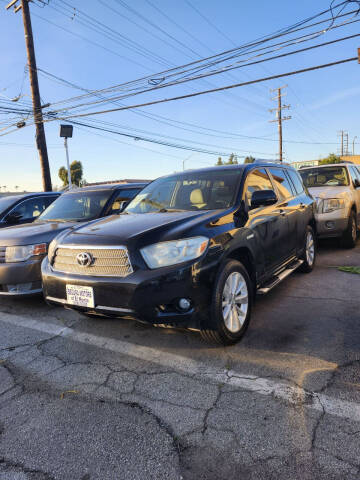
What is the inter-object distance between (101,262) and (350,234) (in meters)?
6.18

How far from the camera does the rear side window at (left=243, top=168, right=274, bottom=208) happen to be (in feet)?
12.4

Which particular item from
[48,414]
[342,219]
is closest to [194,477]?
[48,414]

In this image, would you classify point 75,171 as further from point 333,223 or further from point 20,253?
point 20,253

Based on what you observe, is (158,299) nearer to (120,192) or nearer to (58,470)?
(58,470)

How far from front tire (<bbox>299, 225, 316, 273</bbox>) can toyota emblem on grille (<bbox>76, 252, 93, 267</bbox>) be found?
3645mm

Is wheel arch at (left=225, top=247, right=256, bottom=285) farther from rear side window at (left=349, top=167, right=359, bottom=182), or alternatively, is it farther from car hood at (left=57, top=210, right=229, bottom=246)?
rear side window at (left=349, top=167, right=359, bottom=182)

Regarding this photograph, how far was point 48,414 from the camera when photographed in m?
2.29

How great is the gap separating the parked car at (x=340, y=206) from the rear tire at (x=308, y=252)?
1554 millimetres

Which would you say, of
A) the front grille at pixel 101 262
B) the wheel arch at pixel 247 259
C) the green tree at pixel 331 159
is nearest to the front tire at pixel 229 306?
the wheel arch at pixel 247 259

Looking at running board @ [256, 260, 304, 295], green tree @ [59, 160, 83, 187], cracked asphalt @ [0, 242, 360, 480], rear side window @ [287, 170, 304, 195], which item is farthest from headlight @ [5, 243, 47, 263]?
green tree @ [59, 160, 83, 187]

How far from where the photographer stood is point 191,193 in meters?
4.04

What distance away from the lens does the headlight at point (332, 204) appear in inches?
281

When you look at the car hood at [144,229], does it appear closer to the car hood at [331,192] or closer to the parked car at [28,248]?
the parked car at [28,248]

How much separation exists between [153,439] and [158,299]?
100cm
